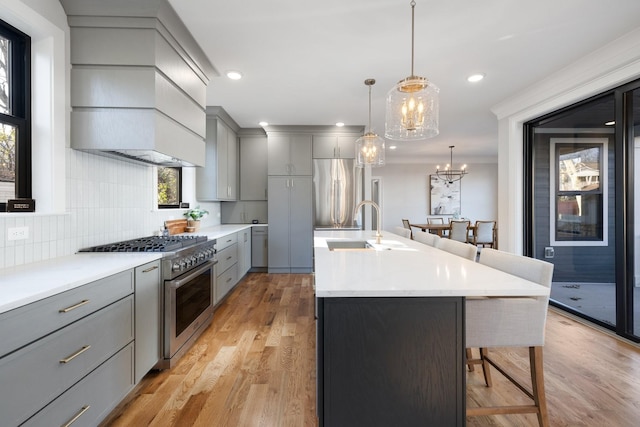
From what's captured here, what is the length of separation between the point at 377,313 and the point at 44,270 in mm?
1656

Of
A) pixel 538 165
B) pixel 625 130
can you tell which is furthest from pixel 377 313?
pixel 538 165

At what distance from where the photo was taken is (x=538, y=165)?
3645 millimetres

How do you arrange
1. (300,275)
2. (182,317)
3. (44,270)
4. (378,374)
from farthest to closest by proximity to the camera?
(300,275), (182,317), (44,270), (378,374)

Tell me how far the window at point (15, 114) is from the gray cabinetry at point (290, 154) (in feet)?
10.9

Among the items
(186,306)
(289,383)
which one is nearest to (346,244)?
(289,383)

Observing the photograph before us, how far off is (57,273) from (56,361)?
0.43m

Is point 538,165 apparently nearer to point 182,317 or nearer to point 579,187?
point 579,187

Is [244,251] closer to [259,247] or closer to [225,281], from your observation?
[259,247]

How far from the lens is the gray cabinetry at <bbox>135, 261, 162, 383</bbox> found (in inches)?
68.8

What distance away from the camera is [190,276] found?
227 centimetres

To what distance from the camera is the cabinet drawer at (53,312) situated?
989 mm

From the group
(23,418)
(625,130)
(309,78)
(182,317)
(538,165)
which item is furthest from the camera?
(538,165)

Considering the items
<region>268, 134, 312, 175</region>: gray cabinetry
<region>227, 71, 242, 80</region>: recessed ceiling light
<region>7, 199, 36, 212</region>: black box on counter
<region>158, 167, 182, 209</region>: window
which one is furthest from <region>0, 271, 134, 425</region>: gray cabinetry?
<region>268, 134, 312, 175</region>: gray cabinetry

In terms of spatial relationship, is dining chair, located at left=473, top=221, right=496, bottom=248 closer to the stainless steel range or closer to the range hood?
the stainless steel range
